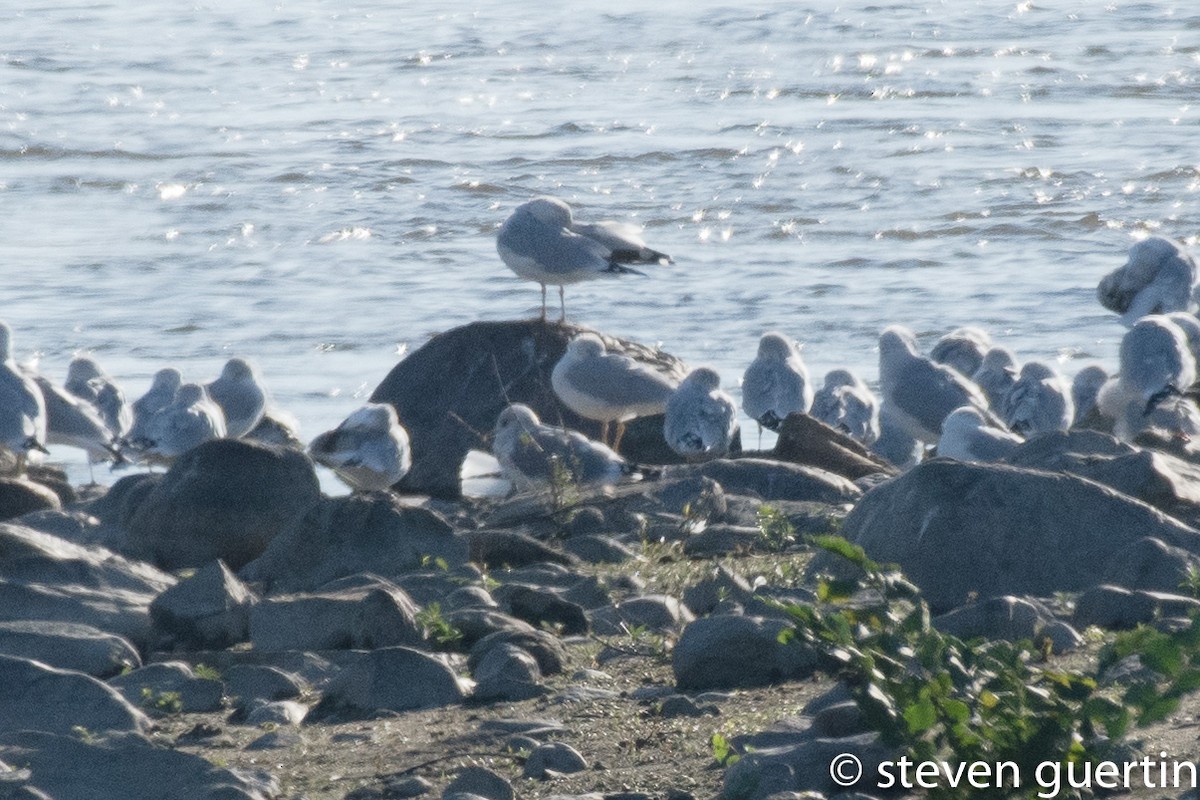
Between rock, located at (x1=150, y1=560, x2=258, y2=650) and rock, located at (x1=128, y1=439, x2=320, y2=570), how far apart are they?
1.47 m

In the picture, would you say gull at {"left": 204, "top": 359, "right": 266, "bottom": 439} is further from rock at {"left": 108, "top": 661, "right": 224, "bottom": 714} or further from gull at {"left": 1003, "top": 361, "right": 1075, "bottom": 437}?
rock at {"left": 108, "top": 661, "right": 224, "bottom": 714}

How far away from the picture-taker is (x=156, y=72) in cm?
2825

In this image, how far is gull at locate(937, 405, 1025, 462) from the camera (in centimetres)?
876

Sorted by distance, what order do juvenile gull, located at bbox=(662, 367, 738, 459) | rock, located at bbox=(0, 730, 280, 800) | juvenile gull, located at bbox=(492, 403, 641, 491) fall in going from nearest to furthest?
rock, located at bbox=(0, 730, 280, 800), juvenile gull, located at bbox=(492, 403, 641, 491), juvenile gull, located at bbox=(662, 367, 738, 459)

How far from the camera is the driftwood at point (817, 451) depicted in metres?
9.09

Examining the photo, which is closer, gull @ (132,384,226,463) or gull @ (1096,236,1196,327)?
gull @ (132,384,226,463)

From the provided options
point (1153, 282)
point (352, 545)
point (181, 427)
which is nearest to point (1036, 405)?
point (1153, 282)

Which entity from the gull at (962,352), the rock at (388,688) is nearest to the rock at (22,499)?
the rock at (388,688)

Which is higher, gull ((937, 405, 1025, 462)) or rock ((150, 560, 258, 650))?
rock ((150, 560, 258, 650))

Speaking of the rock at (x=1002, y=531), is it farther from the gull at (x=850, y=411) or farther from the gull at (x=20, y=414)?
the gull at (x=20, y=414)

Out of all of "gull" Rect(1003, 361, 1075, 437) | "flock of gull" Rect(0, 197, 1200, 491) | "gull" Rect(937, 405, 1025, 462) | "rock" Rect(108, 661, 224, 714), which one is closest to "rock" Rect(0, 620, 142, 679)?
"rock" Rect(108, 661, 224, 714)

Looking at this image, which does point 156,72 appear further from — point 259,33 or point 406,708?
point 406,708

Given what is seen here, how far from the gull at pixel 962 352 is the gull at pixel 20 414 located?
5220 mm

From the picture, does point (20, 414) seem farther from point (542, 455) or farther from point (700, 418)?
point (700, 418)
